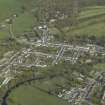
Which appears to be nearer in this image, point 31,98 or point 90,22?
point 31,98

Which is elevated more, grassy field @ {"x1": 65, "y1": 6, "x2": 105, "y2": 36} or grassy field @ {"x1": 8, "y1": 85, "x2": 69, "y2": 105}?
grassy field @ {"x1": 65, "y1": 6, "x2": 105, "y2": 36}

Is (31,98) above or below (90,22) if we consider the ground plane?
below

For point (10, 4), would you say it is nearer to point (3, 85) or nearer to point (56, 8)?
point (56, 8)

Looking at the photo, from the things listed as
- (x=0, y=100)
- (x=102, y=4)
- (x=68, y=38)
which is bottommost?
(x=0, y=100)

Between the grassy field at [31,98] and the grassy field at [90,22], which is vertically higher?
the grassy field at [90,22]

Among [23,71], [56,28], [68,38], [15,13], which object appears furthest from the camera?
[15,13]

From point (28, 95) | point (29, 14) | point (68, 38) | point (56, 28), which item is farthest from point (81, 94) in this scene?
point (29, 14)

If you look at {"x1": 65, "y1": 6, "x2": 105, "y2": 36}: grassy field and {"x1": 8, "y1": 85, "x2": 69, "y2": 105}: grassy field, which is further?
{"x1": 65, "y1": 6, "x2": 105, "y2": 36}: grassy field

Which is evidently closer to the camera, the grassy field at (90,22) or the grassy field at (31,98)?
the grassy field at (31,98)
